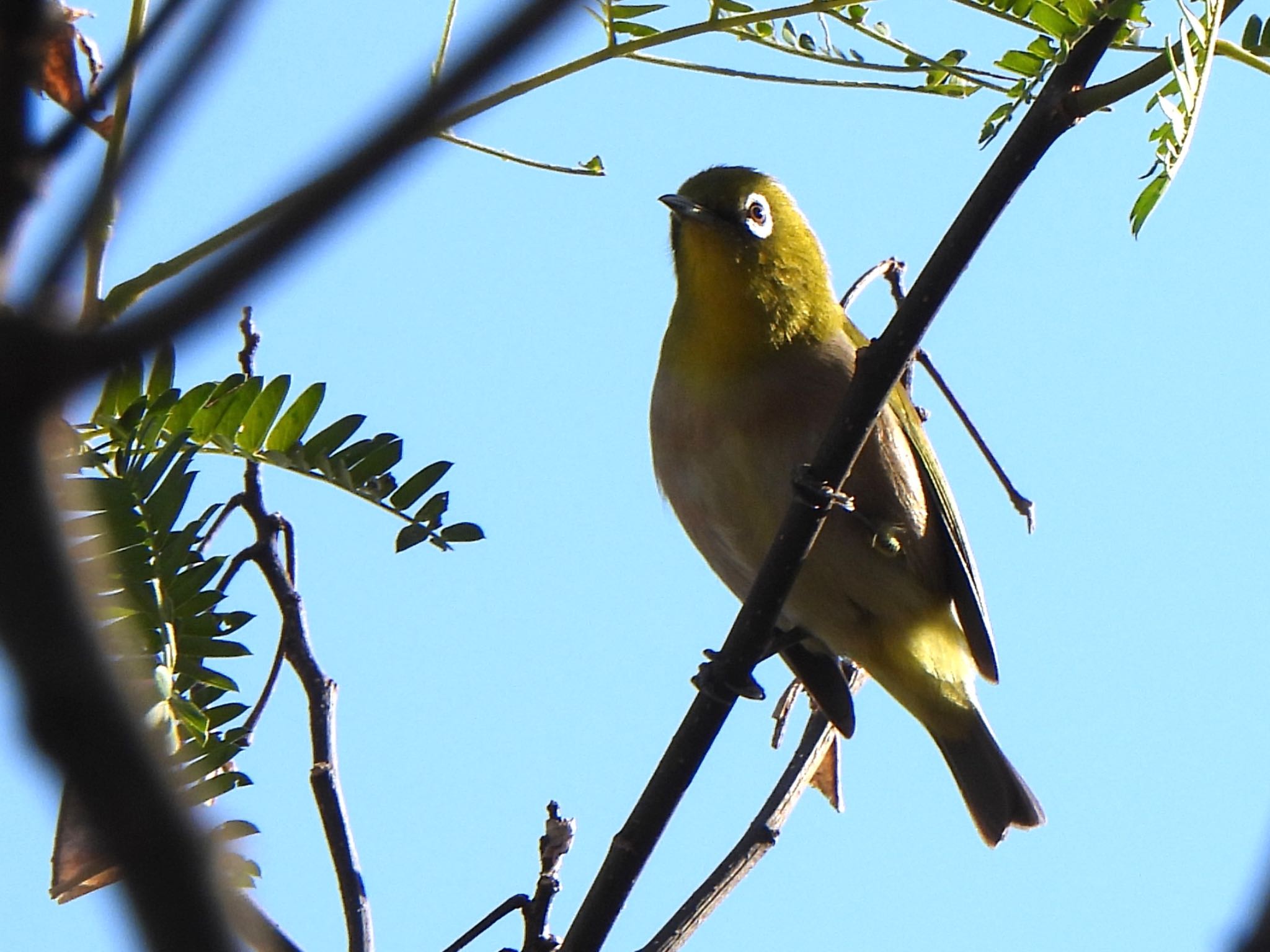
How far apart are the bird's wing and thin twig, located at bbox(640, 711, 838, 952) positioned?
129cm

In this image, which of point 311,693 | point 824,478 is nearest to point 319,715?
point 311,693

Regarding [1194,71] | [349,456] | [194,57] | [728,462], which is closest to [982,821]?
[728,462]

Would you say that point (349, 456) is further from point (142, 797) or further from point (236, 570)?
point (142, 797)

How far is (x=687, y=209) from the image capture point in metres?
5.30

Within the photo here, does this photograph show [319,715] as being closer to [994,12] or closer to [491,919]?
[491,919]

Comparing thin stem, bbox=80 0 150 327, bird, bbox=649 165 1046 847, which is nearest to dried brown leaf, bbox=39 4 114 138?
thin stem, bbox=80 0 150 327

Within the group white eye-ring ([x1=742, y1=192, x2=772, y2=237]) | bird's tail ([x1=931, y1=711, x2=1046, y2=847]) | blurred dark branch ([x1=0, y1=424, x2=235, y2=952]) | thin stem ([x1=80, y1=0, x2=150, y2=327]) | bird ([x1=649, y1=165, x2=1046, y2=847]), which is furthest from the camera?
bird's tail ([x1=931, y1=711, x2=1046, y2=847])

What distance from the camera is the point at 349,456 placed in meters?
3.42

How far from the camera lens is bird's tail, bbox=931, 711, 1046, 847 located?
572cm

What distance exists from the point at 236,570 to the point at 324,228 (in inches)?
100

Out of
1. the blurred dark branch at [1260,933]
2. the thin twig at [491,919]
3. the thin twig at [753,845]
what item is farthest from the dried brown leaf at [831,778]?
the blurred dark branch at [1260,933]

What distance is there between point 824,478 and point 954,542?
232 cm

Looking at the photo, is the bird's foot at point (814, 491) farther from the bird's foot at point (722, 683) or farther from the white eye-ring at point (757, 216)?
the white eye-ring at point (757, 216)

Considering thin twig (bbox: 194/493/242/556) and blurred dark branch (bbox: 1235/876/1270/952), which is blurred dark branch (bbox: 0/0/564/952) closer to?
blurred dark branch (bbox: 1235/876/1270/952)
